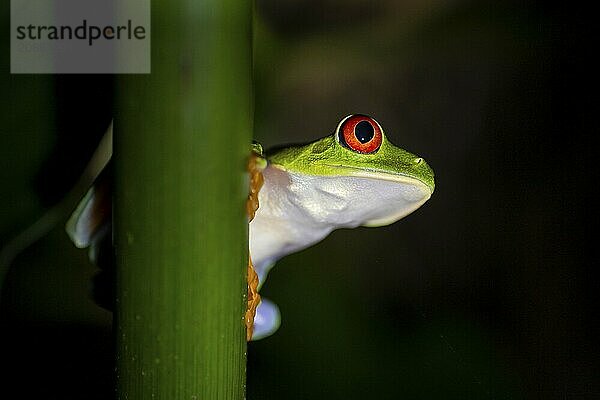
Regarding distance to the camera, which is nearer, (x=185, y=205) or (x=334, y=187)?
(x=185, y=205)

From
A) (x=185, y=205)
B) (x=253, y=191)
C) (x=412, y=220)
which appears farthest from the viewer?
(x=412, y=220)

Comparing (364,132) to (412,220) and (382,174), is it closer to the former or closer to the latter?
(382,174)

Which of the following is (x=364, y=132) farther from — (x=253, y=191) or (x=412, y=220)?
(x=412, y=220)

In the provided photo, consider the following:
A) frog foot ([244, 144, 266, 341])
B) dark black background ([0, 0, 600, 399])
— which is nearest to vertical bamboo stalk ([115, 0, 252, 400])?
frog foot ([244, 144, 266, 341])

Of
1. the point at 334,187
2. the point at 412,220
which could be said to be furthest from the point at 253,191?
the point at 412,220

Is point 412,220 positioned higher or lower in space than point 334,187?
lower

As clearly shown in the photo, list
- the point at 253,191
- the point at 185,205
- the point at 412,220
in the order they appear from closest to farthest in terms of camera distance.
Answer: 1. the point at 185,205
2. the point at 253,191
3. the point at 412,220

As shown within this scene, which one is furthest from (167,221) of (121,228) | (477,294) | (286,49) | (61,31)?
(477,294)

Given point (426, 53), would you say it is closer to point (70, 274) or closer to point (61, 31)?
point (70, 274)
